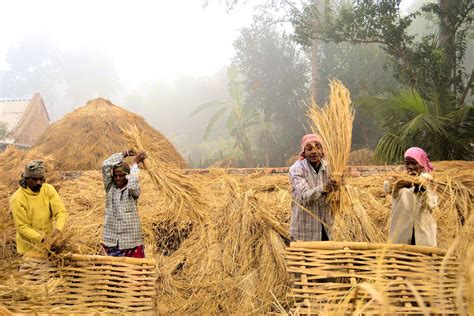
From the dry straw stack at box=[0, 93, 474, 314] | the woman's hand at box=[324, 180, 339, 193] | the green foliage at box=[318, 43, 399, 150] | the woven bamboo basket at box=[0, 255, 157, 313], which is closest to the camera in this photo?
the woven bamboo basket at box=[0, 255, 157, 313]

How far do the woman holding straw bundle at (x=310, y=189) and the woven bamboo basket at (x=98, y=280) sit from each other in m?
1.04

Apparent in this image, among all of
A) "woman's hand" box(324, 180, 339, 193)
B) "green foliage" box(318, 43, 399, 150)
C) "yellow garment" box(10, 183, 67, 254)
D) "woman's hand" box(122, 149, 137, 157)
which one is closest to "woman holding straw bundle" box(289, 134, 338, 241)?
"woman's hand" box(324, 180, 339, 193)

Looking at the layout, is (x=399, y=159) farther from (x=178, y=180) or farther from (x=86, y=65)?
(x=86, y=65)

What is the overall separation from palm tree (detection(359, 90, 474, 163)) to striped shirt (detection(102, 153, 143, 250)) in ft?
12.4

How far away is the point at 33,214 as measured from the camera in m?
3.03

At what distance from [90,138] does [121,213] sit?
6399mm

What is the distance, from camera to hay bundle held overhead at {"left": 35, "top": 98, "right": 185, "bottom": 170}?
8.89 metres

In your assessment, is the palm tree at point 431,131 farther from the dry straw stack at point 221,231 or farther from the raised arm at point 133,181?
the raised arm at point 133,181

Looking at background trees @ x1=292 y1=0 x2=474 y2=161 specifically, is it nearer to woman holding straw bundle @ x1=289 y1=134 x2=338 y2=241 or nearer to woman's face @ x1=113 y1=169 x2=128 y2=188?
woman holding straw bundle @ x1=289 y1=134 x2=338 y2=241

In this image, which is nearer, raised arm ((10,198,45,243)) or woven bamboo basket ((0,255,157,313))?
woven bamboo basket ((0,255,157,313))

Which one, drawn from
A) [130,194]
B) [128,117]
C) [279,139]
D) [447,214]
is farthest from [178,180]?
[279,139]

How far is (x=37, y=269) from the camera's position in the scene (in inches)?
84.5

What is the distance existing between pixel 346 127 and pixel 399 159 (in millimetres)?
4228

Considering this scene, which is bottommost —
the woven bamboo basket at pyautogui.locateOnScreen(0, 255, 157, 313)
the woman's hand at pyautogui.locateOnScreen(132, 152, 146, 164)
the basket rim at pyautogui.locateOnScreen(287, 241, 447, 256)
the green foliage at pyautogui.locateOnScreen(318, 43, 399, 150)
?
the woven bamboo basket at pyautogui.locateOnScreen(0, 255, 157, 313)
